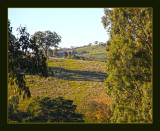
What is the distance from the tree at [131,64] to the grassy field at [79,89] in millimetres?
8956

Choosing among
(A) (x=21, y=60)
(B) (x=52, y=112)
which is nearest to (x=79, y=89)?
(B) (x=52, y=112)

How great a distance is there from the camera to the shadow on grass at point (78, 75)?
54562 mm

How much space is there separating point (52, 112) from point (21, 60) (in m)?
8.73

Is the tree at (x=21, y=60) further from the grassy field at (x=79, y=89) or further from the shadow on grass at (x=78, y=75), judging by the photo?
the shadow on grass at (x=78, y=75)

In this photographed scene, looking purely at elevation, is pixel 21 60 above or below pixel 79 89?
above

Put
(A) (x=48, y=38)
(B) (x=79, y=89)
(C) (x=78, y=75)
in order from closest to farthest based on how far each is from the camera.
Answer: (B) (x=79, y=89)
(C) (x=78, y=75)
(A) (x=48, y=38)

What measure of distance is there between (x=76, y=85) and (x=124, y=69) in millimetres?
30812

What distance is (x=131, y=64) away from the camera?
695 inches

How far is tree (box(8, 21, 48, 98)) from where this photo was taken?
58.4 ft

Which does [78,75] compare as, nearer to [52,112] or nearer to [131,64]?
[52,112]

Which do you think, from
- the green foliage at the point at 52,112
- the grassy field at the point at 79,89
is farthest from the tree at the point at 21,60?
the green foliage at the point at 52,112

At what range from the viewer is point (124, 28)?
19.8m
